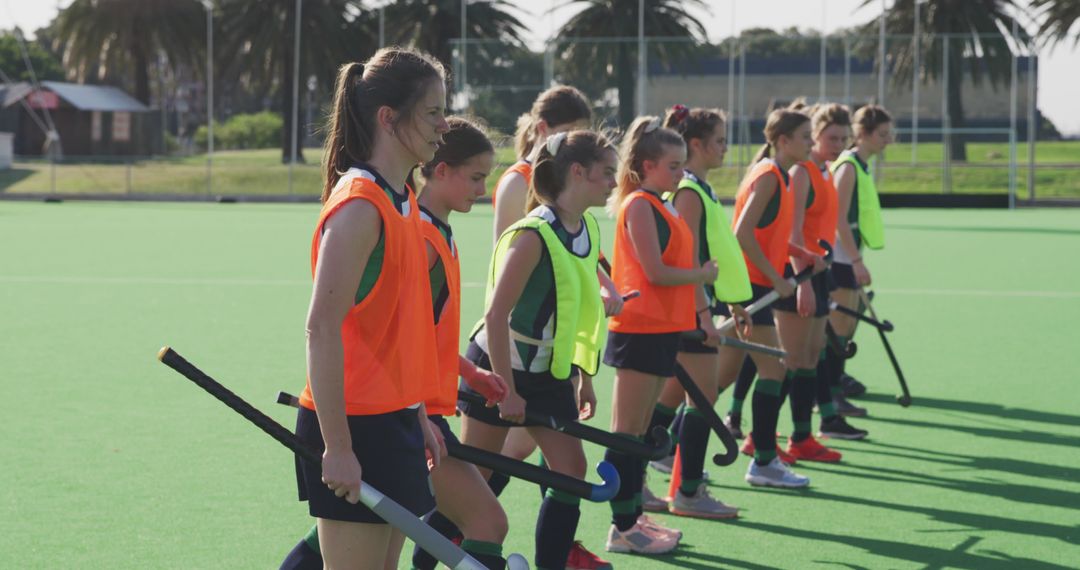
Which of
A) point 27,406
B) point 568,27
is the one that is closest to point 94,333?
point 27,406

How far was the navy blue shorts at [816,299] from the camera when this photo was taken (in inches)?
285

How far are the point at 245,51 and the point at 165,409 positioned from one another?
47.4 m

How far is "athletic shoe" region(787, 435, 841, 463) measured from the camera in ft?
24.3

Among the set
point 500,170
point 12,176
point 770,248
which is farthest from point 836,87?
point 770,248

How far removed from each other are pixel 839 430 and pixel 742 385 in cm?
61

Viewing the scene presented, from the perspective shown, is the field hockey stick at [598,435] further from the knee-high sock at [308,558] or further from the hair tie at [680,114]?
the hair tie at [680,114]

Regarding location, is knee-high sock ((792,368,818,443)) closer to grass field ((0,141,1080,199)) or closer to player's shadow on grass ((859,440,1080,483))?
player's shadow on grass ((859,440,1080,483))

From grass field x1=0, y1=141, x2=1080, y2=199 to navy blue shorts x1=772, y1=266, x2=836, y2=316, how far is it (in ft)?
90.4

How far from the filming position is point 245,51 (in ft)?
177

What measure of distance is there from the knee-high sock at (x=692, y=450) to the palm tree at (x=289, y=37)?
44965mm

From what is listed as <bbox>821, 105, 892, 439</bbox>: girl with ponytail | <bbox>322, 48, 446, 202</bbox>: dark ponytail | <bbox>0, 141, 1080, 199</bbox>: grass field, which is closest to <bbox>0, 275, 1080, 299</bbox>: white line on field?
<bbox>821, 105, 892, 439</bbox>: girl with ponytail

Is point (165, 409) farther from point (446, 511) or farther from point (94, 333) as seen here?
point (446, 511)

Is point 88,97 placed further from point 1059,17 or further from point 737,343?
point 737,343

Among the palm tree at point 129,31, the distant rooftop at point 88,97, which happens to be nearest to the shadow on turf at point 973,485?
the palm tree at point 129,31
